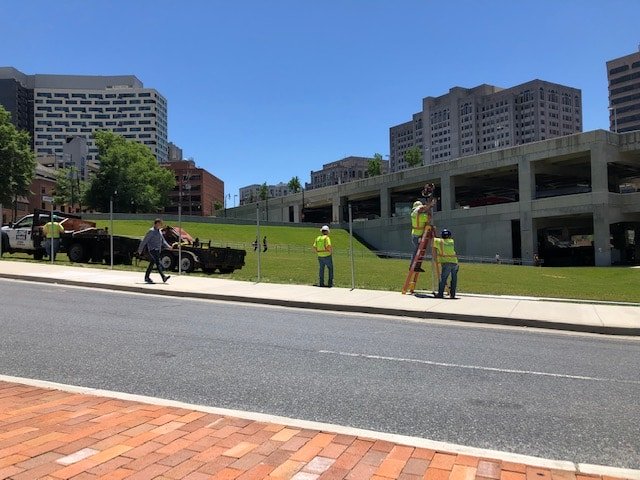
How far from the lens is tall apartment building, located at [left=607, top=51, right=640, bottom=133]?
5192 inches

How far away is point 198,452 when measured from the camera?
371 cm

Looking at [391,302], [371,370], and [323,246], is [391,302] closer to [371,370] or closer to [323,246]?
[323,246]

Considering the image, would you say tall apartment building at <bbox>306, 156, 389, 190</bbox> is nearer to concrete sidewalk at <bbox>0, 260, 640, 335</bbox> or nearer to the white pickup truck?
the white pickup truck

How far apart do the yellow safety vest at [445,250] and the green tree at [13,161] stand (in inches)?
2605

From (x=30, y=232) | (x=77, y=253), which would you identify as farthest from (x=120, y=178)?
(x=77, y=253)

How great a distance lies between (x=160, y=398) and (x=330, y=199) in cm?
8857

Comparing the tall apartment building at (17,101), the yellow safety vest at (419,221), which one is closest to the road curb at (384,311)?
the yellow safety vest at (419,221)

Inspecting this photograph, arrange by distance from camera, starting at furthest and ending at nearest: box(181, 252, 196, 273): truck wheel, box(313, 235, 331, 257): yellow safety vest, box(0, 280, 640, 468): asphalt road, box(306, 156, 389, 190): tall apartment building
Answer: box(306, 156, 389, 190): tall apartment building
box(181, 252, 196, 273): truck wheel
box(313, 235, 331, 257): yellow safety vest
box(0, 280, 640, 468): asphalt road

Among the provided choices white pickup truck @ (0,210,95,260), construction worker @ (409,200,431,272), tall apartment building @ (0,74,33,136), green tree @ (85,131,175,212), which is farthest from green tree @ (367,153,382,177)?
tall apartment building @ (0,74,33,136)

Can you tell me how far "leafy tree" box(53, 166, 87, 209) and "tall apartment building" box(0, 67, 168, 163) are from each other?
272 ft

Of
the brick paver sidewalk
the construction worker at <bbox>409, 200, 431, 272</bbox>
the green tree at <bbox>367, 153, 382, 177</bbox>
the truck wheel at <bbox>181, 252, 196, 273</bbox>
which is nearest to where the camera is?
the brick paver sidewalk

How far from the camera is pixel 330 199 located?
93250 mm

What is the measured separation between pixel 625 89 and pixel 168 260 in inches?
5684

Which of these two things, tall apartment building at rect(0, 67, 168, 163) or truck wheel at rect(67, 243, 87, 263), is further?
tall apartment building at rect(0, 67, 168, 163)
